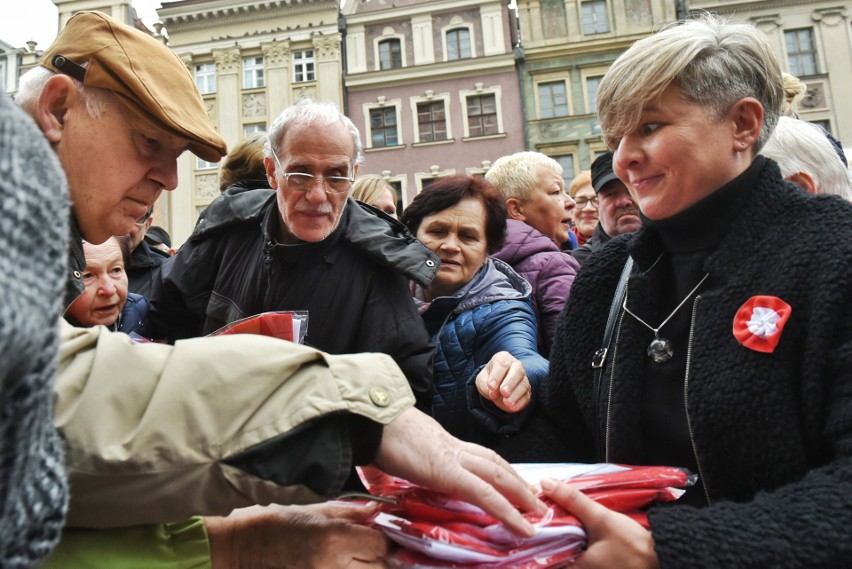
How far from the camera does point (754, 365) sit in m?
1.33

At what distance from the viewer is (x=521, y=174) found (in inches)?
166

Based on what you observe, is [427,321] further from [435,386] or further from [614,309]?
[614,309]

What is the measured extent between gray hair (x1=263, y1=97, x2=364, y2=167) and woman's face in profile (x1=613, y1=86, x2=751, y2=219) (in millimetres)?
1386

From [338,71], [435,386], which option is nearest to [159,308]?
[435,386]

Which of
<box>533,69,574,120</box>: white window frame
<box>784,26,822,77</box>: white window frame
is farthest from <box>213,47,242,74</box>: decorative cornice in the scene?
<box>784,26,822,77</box>: white window frame

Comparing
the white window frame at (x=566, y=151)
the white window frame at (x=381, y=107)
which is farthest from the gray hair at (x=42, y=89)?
the white window frame at (x=381, y=107)

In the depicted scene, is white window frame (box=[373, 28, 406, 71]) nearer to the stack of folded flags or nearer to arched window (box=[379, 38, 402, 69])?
arched window (box=[379, 38, 402, 69])

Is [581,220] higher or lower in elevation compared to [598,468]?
higher

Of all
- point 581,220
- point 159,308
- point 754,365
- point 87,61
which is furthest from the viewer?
point 581,220

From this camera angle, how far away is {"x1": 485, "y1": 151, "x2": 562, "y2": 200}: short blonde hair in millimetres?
4188

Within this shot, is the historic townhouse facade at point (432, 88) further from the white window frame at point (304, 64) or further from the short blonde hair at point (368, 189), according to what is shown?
the short blonde hair at point (368, 189)

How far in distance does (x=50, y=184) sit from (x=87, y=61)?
4.07 ft

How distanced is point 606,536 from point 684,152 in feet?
2.90

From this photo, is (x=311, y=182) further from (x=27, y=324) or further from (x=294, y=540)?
(x=27, y=324)
